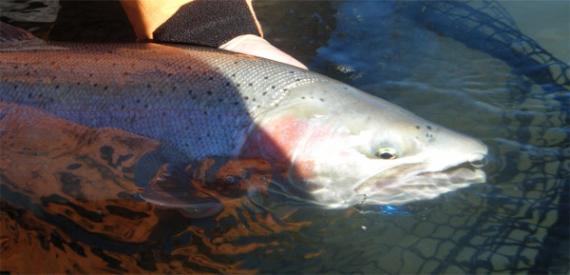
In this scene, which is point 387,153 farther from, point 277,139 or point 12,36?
point 12,36

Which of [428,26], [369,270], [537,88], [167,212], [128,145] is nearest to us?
[369,270]

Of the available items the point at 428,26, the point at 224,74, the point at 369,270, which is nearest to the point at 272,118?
the point at 224,74

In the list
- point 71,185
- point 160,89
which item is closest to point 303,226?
point 160,89

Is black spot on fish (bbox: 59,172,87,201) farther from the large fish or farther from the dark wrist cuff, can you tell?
the dark wrist cuff

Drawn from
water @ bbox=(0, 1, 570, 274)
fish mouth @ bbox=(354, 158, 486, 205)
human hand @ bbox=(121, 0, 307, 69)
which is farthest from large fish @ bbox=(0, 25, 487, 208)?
human hand @ bbox=(121, 0, 307, 69)

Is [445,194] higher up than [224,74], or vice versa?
[224,74]

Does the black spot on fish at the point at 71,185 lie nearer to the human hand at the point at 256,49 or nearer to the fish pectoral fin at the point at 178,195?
the fish pectoral fin at the point at 178,195

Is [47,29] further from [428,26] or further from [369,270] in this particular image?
[369,270]
